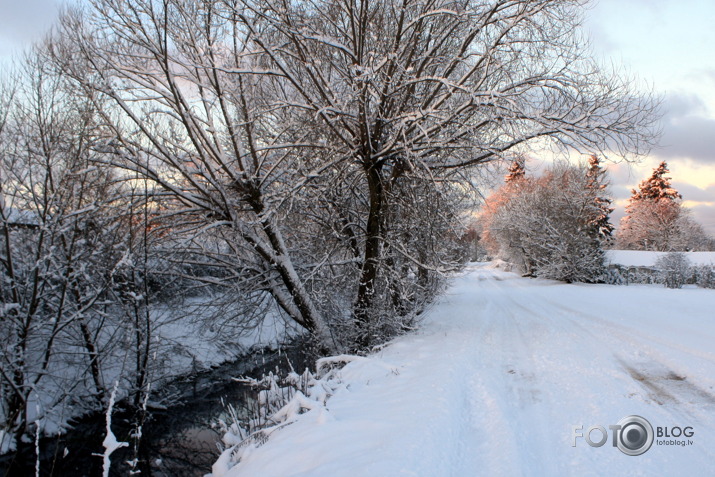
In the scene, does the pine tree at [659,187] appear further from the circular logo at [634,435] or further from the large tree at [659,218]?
the circular logo at [634,435]

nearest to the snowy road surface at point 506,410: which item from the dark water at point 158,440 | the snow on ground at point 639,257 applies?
the dark water at point 158,440

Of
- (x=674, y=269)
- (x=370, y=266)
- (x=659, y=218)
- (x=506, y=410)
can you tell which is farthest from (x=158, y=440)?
(x=659, y=218)

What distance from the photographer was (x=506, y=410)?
12.7 feet

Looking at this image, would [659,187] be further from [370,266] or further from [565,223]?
[370,266]

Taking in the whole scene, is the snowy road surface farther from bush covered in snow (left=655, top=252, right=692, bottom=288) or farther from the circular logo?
bush covered in snow (left=655, top=252, right=692, bottom=288)

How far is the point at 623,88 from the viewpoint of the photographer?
6.64 m

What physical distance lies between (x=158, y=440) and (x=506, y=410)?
7491 millimetres

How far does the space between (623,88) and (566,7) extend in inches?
71.0

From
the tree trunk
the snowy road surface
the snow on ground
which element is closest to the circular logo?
the snowy road surface

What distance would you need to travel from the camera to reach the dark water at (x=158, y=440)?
269 inches

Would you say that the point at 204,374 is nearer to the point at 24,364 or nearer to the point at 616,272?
the point at 24,364

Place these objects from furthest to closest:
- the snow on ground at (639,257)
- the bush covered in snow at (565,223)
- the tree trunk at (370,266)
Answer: the snow on ground at (639,257)
the bush covered in snow at (565,223)
the tree trunk at (370,266)

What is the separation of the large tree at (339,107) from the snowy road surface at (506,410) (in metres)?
2.45

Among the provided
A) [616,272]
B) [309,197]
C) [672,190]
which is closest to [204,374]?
[309,197]
